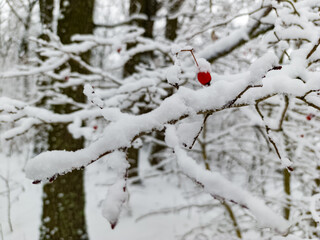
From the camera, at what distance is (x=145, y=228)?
4.77 meters

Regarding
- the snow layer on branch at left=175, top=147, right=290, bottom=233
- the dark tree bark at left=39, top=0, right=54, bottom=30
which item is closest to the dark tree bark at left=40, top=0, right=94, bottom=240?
the dark tree bark at left=39, top=0, right=54, bottom=30

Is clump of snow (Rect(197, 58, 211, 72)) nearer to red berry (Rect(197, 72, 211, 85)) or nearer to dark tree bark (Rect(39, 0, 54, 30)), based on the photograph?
red berry (Rect(197, 72, 211, 85))

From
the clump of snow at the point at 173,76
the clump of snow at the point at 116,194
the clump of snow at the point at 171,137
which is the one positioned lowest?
the clump of snow at the point at 116,194

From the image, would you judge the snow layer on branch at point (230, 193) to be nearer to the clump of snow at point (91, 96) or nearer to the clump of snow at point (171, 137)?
the clump of snow at point (171, 137)

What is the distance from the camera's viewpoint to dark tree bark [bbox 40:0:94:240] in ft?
12.4

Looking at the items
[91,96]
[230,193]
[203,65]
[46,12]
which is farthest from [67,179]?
[230,193]

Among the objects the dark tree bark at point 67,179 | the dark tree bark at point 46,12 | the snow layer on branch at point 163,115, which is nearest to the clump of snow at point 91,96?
the snow layer on branch at point 163,115

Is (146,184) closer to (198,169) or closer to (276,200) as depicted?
(276,200)

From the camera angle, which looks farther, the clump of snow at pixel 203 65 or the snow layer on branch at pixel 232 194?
the clump of snow at pixel 203 65

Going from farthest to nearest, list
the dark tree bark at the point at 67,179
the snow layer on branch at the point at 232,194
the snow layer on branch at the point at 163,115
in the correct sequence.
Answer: the dark tree bark at the point at 67,179, the snow layer on branch at the point at 163,115, the snow layer on branch at the point at 232,194

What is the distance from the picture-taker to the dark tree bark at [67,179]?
12.4ft

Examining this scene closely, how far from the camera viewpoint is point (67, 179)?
12.8ft

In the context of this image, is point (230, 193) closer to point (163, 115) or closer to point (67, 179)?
point (163, 115)

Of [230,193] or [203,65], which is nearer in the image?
[230,193]
